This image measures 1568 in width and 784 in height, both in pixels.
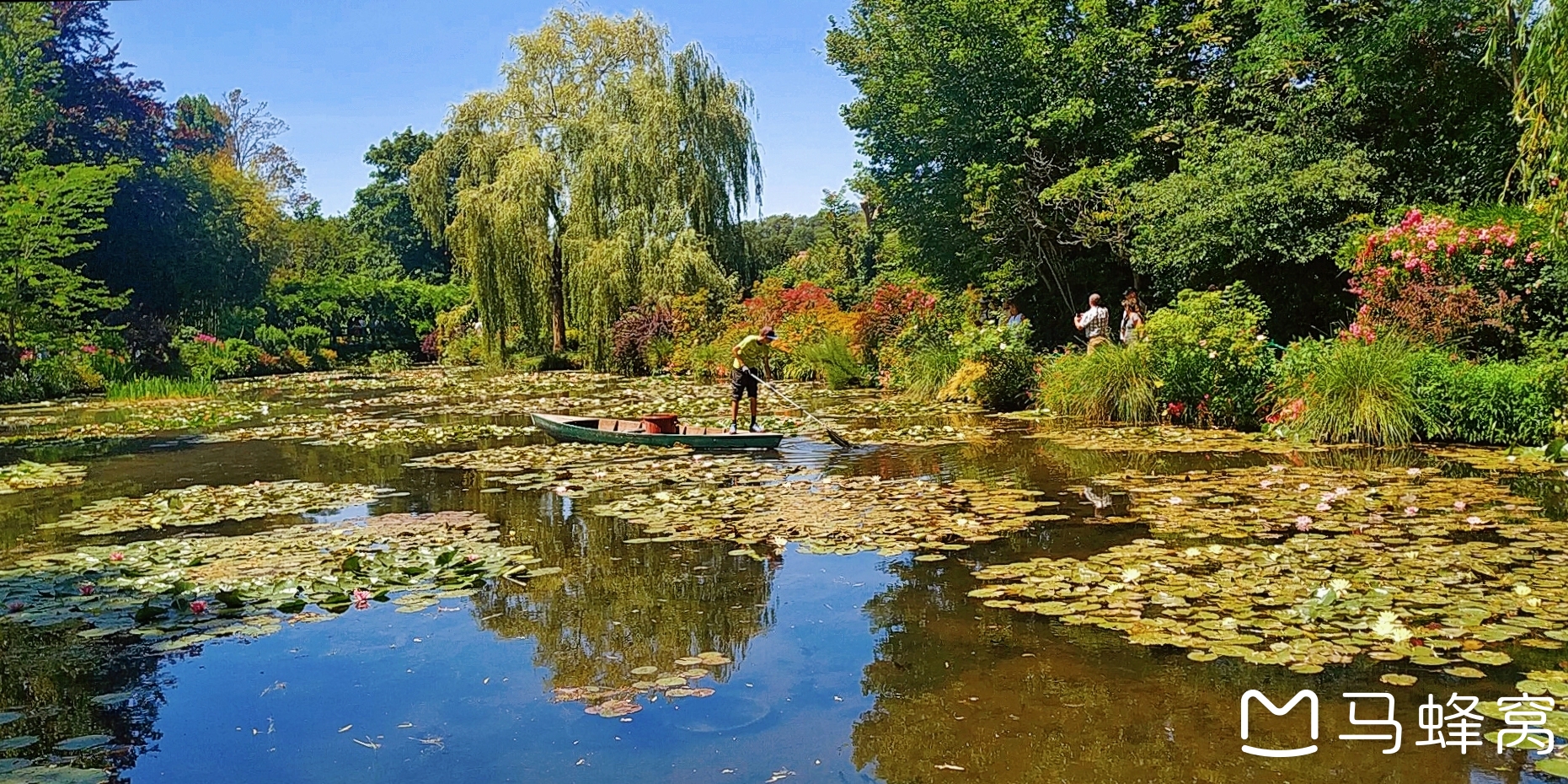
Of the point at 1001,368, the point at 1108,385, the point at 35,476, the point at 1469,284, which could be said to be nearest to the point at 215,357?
the point at 35,476

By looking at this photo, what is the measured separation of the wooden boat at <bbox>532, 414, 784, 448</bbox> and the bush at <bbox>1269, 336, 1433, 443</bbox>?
5133 millimetres

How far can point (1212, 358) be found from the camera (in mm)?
11133

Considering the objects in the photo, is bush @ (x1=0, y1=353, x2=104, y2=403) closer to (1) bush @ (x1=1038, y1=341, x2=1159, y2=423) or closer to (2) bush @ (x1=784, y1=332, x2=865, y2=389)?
(2) bush @ (x1=784, y1=332, x2=865, y2=389)

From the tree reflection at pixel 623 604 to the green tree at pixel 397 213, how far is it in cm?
3940

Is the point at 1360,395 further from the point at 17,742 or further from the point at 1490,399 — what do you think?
the point at 17,742

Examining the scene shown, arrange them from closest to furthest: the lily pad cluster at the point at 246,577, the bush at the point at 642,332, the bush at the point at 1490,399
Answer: the lily pad cluster at the point at 246,577 → the bush at the point at 1490,399 → the bush at the point at 642,332

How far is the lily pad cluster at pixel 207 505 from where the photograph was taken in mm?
Result: 7262

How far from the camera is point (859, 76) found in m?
23.4

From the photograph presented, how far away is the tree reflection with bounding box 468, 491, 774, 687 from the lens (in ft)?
14.3

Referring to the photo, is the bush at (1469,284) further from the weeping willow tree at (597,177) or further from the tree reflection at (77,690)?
the weeping willow tree at (597,177)

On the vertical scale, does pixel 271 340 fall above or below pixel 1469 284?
below

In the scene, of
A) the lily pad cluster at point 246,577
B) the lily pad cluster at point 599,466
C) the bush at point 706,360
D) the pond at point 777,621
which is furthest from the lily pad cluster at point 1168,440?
the bush at point 706,360

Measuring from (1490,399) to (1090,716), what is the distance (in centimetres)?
758

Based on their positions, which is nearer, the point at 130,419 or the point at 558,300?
the point at 130,419
